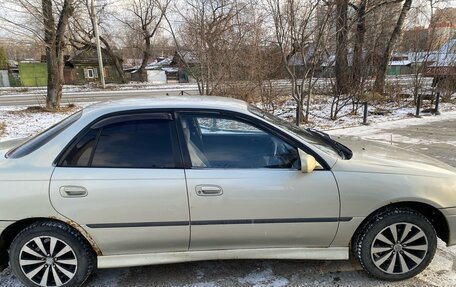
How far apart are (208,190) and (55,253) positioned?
4.29 ft

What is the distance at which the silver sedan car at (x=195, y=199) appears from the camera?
250 cm

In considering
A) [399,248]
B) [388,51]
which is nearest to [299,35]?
[388,51]

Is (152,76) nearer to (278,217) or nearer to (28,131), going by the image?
(28,131)

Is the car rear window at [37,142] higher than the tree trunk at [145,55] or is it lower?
lower

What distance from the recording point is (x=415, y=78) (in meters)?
12.7

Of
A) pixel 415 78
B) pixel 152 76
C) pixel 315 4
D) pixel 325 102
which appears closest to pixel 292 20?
pixel 315 4

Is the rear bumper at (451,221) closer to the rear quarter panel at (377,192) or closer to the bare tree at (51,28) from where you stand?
the rear quarter panel at (377,192)

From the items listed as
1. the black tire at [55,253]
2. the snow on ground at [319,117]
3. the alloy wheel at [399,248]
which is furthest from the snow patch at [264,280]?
the snow on ground at [319,117]

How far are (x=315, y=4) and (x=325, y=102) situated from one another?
5486 mm

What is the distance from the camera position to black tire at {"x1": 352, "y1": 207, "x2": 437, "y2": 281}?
2699 millimetres

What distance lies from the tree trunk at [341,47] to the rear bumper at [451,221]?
23.9ft

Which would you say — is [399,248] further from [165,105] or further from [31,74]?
[31,74]

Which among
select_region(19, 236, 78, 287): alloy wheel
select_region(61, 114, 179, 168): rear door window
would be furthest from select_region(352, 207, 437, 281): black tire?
select_region(19, 236, 78, 287): alloy wheel

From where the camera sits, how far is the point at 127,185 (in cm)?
249
